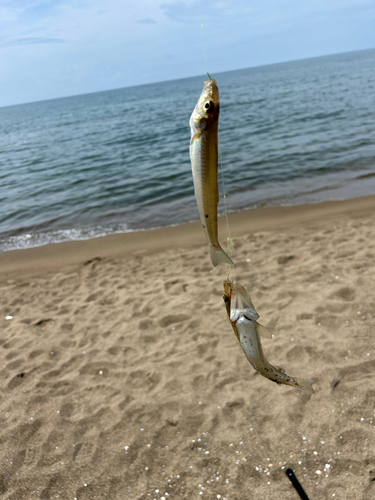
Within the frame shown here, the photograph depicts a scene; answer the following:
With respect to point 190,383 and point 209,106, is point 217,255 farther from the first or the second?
point 190,383

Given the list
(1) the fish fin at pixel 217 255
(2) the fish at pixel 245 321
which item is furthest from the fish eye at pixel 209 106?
(2) the fish at pixel 245 321

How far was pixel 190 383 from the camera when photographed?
194 inches

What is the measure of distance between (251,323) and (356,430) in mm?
3085

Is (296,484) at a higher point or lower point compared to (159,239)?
lower

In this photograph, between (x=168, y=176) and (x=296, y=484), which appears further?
(x=168, y=176)

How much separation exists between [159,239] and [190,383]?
19.8ft

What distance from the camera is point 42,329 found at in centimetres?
663

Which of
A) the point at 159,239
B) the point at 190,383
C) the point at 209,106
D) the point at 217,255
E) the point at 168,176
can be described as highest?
the point at 209,106

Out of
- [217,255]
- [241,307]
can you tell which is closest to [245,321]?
[241,307]

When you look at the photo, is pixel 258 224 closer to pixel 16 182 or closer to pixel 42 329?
pixel 42 329

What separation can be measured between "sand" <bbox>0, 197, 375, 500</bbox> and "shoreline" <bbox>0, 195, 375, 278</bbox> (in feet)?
4.53

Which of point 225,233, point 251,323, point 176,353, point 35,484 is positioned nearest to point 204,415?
point 176,353

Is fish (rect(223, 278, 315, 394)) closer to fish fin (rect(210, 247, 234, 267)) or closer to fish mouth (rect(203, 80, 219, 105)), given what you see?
fish fin (rect(210, 247, 234, 267))

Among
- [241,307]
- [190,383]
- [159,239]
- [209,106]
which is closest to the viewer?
[209,106]
